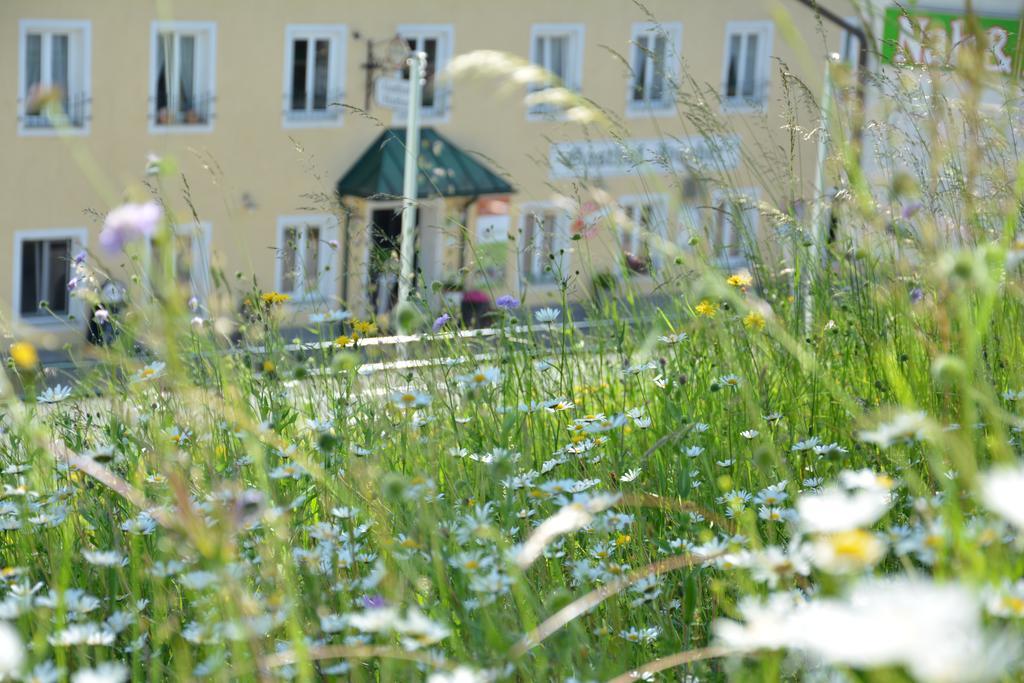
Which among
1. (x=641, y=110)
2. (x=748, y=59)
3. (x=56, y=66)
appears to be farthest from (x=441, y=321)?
(x=748, y=59)

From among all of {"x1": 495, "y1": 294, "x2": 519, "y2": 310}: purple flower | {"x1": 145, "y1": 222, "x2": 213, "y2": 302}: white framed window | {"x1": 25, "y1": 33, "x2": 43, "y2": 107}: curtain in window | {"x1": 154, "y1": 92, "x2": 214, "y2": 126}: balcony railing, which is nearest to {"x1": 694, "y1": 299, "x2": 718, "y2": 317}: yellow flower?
{"x1": 495, "y1": 294, "x2": 519, "y2": 310}: purple flower

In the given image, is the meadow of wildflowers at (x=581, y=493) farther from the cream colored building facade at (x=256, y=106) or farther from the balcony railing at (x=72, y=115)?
the balcony railing at (x=72, y=115)

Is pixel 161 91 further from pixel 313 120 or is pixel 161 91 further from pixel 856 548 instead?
pixel 856 548

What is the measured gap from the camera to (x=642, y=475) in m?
2.54

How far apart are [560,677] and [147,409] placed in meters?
1.44

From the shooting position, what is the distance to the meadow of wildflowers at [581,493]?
1341 mm

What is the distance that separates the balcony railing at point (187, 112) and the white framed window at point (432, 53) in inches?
96.3

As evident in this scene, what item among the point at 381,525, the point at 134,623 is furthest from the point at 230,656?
the point at 381,525

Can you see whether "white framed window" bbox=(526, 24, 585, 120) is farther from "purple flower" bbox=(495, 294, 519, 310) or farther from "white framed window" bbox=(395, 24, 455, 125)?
"purple flower" bbox=(495, 294, 519, 310)

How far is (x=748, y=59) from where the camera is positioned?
20969 mm

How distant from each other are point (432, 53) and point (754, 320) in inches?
620

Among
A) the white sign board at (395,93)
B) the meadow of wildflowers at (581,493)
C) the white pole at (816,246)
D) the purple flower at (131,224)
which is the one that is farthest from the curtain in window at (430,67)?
the purple flower at (131,224)

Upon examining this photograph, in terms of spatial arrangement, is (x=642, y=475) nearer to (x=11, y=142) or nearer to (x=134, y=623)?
(x=134, y=623)

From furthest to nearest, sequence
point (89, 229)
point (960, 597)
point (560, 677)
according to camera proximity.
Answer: point (89, 229) → point (560, 677) → point (960, 597)
